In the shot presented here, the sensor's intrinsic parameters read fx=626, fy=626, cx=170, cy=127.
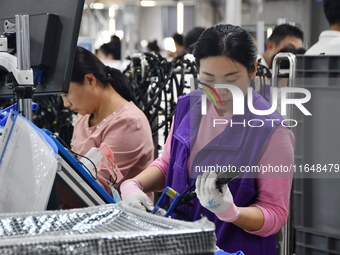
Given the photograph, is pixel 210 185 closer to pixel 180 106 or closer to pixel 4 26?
pixel 180 106

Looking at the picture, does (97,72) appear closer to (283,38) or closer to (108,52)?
(283,38)

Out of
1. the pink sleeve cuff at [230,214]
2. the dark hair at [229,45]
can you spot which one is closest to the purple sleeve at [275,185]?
the pink sleeve cuff at [230,214]

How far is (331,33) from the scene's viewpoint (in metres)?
3.15

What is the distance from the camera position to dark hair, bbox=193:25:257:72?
1.86m

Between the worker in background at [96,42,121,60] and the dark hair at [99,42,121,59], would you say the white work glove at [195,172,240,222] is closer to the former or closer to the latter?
the worker in background at [96,42,121,60]

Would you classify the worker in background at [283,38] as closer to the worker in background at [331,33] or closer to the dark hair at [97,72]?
the worker in background at [331,33]

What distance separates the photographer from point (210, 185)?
1481 millimetres

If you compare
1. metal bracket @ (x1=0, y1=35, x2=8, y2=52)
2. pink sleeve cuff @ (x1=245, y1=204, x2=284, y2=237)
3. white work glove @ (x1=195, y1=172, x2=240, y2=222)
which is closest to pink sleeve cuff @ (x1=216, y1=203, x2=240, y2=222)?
white work glove @ (x1=195, y1=172, x2=240, y2=222)

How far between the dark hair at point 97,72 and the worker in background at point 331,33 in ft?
3.16

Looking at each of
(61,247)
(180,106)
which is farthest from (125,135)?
(61,247)

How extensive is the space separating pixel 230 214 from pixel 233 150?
0.88 feet

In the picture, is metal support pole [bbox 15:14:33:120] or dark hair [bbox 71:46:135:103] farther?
dark hair [bbox 71:46:135:103]

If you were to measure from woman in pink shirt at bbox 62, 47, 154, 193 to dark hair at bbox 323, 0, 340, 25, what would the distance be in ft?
3.73

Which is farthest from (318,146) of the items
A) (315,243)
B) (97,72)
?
(97,72)
